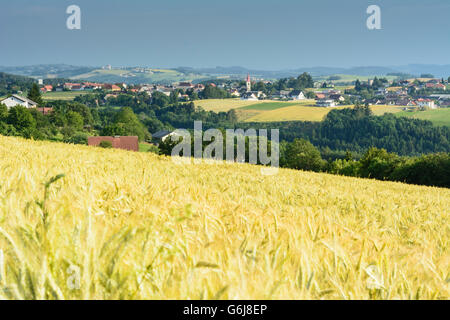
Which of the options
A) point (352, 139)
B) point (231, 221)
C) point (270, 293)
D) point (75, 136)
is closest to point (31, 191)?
point (231, 221)

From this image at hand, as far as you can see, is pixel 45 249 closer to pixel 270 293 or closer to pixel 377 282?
pixel 270 293

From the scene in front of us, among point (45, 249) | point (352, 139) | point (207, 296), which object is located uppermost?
point (45, 249)

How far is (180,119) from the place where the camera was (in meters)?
191

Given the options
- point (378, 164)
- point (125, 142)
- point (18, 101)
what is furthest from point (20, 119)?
point (378, 164)

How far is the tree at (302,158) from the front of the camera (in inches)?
3177

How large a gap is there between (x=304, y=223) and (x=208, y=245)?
1187 millimetres

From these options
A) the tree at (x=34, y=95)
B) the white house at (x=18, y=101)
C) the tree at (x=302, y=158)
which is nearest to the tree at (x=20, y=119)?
the white house at (x=18, y=101)

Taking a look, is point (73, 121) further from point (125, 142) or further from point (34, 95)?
point (125, 142)

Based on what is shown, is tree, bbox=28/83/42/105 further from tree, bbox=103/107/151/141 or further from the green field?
the green field

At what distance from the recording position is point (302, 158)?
8100cm

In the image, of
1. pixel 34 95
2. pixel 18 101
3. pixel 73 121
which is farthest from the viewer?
pixel 34 95

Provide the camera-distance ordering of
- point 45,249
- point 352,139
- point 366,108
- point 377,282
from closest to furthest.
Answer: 1. point 45,249
2. point 377,282
3. point 352,139
4. point 366,108

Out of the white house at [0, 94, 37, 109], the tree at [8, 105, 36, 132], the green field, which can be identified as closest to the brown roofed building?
the tree at [8, 105, 36, 132]

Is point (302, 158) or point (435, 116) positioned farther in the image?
point (435, 116)
